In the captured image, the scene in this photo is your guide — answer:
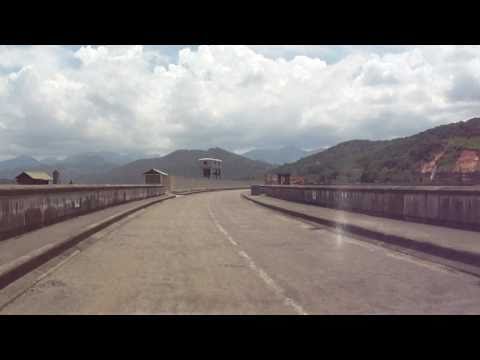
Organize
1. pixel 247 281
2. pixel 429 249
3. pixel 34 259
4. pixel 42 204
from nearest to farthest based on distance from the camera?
pixel 247 281 < pixel 34 259 < pixel 429 249 < pixel 42 204

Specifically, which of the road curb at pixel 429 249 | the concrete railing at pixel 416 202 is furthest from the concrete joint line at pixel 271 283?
the concrete railing at pixel 416 202

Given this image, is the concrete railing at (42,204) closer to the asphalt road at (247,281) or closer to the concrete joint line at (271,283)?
the asphalt road at (247,281)

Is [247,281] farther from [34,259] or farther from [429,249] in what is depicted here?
[429,249]

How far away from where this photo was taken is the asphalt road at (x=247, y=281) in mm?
5625

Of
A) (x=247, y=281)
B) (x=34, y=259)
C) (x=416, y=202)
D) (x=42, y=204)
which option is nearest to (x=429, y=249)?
(x=247, y=281)

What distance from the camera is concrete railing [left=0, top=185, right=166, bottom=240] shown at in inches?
413

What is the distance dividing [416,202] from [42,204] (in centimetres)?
1103

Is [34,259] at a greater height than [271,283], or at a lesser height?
greater

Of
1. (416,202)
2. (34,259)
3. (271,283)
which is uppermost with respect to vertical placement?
(416,202)

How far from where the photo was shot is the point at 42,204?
13.3m

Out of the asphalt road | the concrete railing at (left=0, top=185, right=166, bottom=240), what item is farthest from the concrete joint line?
the concrete railing at (left=0, top=185, right=166, bottom=240)

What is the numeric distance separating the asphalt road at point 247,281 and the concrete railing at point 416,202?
269 centimetres

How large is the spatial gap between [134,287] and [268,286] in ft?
6.33
